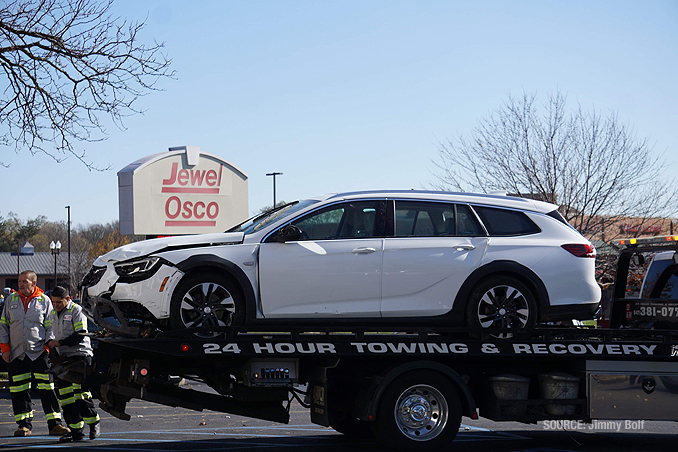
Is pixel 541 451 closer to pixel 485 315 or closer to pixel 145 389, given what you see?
pixel 485 315

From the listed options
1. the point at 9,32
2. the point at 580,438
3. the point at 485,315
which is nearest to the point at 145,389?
the point at 485,315

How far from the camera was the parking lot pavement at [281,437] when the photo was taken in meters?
7.82

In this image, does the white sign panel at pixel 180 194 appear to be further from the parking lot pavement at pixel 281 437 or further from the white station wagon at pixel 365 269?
the white station wagon at pixel 365 269

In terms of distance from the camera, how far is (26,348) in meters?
8.65

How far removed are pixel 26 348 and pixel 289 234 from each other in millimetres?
4032

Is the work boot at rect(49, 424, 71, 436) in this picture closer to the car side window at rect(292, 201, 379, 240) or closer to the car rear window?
the car side window at rect(292, 201, 379, 240)

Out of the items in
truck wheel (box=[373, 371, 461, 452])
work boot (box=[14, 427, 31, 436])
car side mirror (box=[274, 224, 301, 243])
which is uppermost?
car side mirror (box=[274, 224, 301, 243])

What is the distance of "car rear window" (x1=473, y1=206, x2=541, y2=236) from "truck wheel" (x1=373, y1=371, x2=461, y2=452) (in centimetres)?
159

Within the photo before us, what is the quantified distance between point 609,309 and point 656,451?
187cm

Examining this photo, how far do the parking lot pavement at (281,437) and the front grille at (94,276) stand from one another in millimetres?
1900

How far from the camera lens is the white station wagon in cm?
668

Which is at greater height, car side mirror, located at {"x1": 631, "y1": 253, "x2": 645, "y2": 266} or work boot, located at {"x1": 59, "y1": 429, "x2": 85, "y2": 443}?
car side mirror, located at {"x1": 631, "y1": 253, "x2": 645, "y2": 266}

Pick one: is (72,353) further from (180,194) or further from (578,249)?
(180,194)

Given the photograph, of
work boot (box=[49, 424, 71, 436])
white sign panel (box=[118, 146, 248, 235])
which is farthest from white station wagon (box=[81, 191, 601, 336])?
white sign panel (box=[118, 146, 248, 235])
